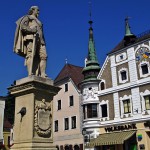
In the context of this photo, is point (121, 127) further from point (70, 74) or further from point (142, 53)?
point (70, 74)

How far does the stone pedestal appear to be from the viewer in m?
7.31

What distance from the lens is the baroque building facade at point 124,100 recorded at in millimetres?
28391

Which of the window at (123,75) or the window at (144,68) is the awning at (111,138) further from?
the window at (144,68)

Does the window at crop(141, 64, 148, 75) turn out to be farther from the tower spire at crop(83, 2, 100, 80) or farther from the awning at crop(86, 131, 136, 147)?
the tower spire at crop(83, 2, 100, 80)

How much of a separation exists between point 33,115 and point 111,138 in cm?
2386

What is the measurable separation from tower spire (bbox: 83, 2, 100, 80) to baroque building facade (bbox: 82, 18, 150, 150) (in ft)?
5.18

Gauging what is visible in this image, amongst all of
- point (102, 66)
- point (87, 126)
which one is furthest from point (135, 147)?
point (102, 66)

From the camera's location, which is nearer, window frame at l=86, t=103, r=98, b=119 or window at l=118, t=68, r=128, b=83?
window at l=118, t=68, r=128, b=83

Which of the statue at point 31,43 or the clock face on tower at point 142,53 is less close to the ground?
the clock face on tower at point 142,53

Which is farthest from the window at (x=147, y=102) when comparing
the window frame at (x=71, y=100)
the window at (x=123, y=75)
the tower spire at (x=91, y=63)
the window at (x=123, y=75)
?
the window frame at (x=71, y=100)

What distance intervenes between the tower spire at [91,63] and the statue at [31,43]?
86.7ft

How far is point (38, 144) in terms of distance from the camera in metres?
7.27

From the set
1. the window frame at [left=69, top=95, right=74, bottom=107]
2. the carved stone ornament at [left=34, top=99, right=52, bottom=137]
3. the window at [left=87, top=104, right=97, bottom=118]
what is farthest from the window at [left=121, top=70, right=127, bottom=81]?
the carved stone ornament at [left=34, top=99, right=52, bottom=137]

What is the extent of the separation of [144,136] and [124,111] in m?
3.52
